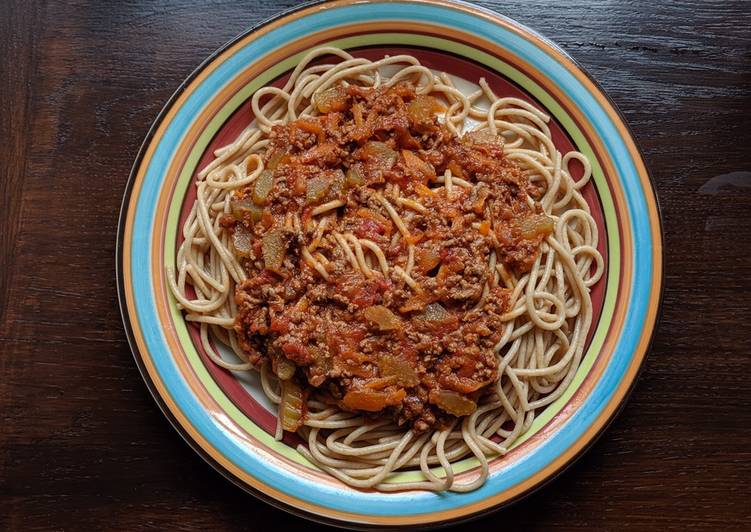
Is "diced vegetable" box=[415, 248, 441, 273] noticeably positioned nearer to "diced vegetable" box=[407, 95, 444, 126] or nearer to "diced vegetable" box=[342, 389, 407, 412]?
"diced vegetable" box=[342, 389, 407, 412]

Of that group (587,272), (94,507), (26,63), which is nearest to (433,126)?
(587,272)

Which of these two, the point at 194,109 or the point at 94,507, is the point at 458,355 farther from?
the point at 94,507

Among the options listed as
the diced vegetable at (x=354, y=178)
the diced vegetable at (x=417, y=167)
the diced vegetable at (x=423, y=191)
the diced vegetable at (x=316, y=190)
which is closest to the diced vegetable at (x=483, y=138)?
the diced vegetable at (x=417, y=167)

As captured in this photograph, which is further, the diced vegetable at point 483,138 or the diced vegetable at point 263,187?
the diced vegetable at point 483,138

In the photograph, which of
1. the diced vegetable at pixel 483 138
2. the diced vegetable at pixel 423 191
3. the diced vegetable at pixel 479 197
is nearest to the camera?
the diced vegetable at pixel 479 197

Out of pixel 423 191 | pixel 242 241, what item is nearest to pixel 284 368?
pixel 242 241

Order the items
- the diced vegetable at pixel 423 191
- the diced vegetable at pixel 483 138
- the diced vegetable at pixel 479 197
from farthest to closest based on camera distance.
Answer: the diced vegetable at pixel 483 138 < the diced vegetable at pixel 423 191 < the diced vegetable at pixel 479 197

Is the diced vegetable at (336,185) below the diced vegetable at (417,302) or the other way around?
the other way around

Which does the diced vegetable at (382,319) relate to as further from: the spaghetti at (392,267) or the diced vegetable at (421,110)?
the diced vegetable at (421,110)
